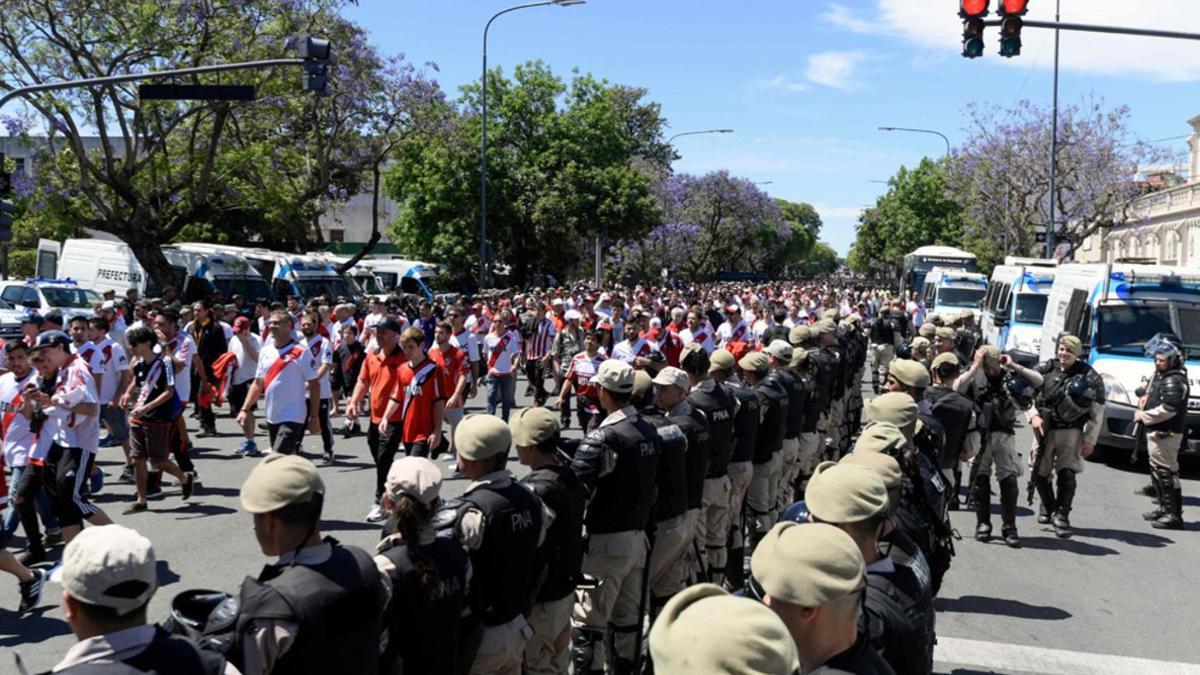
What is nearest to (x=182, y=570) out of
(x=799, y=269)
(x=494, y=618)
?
(x=494, y=618)

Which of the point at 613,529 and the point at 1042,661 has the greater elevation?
the point at 613,529

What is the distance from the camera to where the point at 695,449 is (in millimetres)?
6504

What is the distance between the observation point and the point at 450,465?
12.1 metres

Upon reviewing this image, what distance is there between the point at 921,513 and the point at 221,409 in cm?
1383

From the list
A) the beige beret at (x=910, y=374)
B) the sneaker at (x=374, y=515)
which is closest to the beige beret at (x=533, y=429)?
the beige beret at (x=910, y=374)

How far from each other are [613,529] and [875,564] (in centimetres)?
231

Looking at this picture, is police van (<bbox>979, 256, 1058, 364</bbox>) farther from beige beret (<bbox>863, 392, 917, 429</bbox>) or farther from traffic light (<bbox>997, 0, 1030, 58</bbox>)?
beige beret (<bbox>863, 392, 917, 429</bbox>)

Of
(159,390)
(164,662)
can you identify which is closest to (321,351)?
(159,390)

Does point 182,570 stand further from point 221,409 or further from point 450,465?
point 221,409

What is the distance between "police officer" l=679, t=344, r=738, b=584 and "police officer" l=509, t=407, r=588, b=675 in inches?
79.9

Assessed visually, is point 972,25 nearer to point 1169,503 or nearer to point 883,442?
→ point 1169,503

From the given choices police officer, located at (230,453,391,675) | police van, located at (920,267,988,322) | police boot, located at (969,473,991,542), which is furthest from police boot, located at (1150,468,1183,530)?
police van, located at (920,267,988,322)

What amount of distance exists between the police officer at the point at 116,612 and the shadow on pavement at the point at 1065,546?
26.8 ft

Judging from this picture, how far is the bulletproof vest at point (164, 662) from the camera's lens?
2.62 metres
